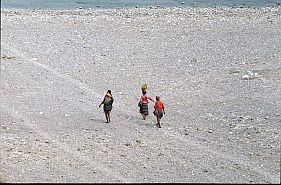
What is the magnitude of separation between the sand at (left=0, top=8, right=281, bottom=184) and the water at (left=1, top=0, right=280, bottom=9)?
484 centimetres

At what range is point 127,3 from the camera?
1734 inches

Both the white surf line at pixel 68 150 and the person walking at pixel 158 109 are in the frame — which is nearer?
the white surf line at pixel 68 150

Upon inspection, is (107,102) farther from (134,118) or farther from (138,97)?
(138,97)

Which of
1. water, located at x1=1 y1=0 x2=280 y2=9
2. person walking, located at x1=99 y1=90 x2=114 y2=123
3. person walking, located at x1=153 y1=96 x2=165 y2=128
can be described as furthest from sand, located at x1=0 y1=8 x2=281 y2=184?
water, located at x1=1 y1=0 x2=280 y2=9

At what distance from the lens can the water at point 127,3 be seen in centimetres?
4216

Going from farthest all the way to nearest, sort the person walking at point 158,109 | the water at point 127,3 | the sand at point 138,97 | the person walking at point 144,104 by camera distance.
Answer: the water at point 127,3
the person walking at point 144,104
the person walking at point 158,109
the sand at point 138,97

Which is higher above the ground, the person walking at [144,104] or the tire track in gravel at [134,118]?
the person walking at [144,104]

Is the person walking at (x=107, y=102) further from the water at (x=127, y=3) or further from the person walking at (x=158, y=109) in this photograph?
the water at (x=127, y=3)

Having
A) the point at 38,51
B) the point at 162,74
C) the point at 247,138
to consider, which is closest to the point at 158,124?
the point at 247,138

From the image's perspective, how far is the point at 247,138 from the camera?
16016mm

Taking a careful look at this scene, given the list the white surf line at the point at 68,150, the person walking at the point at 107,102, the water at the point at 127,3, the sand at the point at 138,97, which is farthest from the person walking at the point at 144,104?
the water at the point at 127,3

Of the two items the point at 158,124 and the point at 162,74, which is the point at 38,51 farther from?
the point at 158,124

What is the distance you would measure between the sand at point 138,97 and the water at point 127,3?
484 cm

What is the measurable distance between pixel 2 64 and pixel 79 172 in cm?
A: 1308
